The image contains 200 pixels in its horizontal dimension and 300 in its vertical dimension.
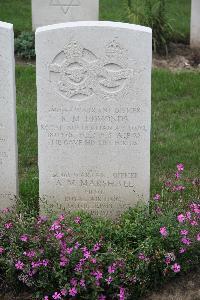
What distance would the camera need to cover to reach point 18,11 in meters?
13.2

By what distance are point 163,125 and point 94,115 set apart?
9.26 feet

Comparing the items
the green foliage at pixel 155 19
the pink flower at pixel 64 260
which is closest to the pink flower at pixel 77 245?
the pink flower at pixel 64 260

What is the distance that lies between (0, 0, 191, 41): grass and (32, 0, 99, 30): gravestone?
0.51 m

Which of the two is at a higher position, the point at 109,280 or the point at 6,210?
the point at 6,210

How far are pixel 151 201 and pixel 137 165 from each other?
1.08 ft

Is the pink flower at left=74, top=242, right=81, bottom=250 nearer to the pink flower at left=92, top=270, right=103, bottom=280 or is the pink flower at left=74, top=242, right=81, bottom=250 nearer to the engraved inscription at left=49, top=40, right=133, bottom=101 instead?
the pink flower at left=92, top=270, right=103, bottom=280

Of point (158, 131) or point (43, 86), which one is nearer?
point (43, 86)

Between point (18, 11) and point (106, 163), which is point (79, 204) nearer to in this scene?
point (106, 163)

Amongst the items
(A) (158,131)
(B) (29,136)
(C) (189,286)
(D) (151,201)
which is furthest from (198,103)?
(C) (189,286)

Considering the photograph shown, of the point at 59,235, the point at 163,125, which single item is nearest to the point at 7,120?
the point at 59,235

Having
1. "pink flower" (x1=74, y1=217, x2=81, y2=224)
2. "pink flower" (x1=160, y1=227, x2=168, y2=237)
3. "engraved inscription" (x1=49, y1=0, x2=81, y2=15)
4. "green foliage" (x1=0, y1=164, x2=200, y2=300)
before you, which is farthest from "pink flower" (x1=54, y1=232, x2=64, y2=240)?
"engraved inscription" (x1=49, y1=0, x2=81, y2=15)

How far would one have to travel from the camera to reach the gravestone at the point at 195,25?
10586 millimetres

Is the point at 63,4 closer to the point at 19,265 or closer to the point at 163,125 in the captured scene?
the point at 163,125

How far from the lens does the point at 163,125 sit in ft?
26.7
